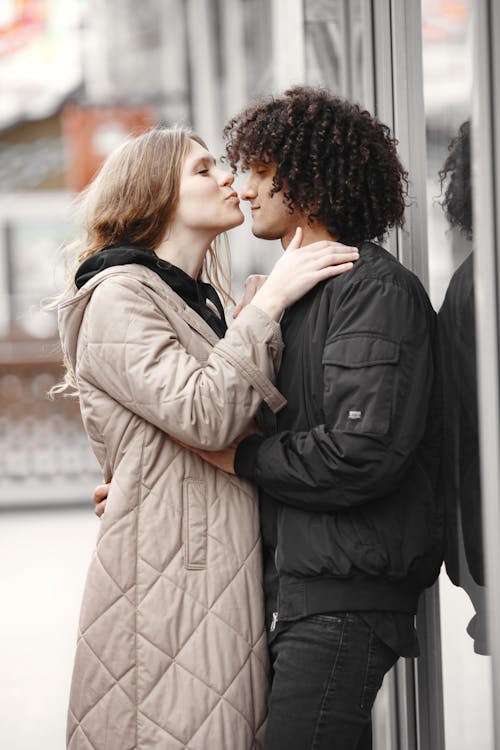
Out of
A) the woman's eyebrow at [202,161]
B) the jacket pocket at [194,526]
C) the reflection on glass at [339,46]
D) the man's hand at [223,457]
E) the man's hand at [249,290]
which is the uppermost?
the reflection on glass at [339,46]

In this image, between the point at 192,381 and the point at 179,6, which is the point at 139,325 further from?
the point at 179,6

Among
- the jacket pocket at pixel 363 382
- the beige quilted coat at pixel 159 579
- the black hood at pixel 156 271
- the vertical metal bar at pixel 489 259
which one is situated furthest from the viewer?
the black hood at pixel 156 271

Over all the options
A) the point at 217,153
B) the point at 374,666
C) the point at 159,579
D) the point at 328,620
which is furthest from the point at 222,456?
the point at 217,153

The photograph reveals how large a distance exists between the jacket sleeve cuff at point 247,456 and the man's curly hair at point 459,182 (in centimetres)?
54

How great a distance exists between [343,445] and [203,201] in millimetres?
676

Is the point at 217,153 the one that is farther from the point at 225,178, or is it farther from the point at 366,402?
the point at 366,402

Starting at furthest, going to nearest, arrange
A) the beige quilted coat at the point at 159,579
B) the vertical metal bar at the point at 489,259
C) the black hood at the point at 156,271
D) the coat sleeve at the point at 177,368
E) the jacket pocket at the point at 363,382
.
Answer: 1. the black hood at the point at 156,271
2. the beige quilted coat at the point at 159,579
3. the coat sleeve at the point at 177,368
4. the jacket pocket at the point at 363,382
5. the vertical metal bar at the point at 489,259

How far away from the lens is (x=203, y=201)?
216cm

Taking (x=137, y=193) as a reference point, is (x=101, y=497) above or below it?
below

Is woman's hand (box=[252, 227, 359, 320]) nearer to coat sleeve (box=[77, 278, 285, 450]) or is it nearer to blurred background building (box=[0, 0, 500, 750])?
coat sleeve (box=[77, 278, 285, 450])

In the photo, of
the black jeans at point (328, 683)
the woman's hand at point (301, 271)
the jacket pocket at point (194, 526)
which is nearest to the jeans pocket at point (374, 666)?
the black jeans at point (328, 683)

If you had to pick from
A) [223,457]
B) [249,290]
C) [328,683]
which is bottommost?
[328,683]

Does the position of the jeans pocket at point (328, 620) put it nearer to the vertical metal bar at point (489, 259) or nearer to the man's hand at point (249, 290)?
the vertical metal bar at point (489, 259)

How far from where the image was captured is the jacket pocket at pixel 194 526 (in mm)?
1989
